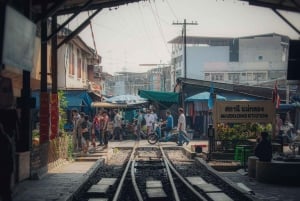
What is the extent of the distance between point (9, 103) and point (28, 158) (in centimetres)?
329

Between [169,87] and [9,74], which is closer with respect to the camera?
[9,74]

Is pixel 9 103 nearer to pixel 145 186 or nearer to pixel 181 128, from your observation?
pixel 145 186

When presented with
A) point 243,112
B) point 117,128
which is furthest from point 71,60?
point 243,112

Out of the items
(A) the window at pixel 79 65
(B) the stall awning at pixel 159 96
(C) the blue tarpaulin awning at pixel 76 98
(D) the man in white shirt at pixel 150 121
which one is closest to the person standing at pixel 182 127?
(D) the man in white shirt at pixel 150 121

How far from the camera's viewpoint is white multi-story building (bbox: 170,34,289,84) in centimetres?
6675

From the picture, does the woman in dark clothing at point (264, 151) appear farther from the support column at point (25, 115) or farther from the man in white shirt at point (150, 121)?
the man in white shirt at point (150, 121)

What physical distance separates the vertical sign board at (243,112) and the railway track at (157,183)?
2071 mm

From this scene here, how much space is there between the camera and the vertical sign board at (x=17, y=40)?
26.2ft

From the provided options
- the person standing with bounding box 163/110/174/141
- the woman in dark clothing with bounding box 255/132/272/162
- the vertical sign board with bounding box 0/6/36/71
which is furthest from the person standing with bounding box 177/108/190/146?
the vertical sign board with bounding box 0/6/36/71

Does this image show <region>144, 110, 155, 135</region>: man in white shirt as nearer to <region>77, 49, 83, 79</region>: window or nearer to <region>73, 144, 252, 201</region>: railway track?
<region>77, 49, 83, 79</region>: window

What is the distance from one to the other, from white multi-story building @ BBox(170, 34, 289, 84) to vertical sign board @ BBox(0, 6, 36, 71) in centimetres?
5822

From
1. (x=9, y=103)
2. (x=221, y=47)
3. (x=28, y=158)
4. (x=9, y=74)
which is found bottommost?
(x=28, y=158)

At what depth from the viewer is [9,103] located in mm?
9461

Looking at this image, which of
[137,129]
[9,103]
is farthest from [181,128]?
[9,103]
